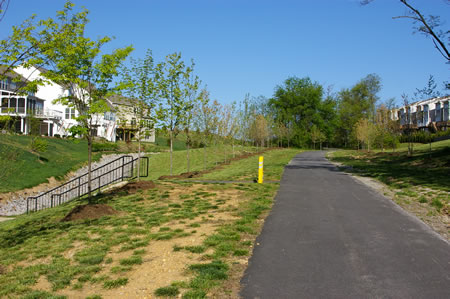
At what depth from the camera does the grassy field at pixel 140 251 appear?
207 inches

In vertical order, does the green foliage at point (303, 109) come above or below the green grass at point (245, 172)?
above

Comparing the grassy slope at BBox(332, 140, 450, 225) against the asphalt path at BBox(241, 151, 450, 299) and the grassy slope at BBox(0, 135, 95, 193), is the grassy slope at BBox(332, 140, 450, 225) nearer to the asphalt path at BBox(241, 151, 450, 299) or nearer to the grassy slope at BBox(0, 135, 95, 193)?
the asphalt path at BBox(241, 151, 450, 299)

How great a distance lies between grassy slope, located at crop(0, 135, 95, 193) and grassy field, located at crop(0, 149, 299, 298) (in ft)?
43.9

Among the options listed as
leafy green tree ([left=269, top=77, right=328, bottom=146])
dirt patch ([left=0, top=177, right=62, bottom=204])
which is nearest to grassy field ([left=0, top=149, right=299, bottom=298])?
dirt patch ([left=0, top=177, right=62, bottom=204])

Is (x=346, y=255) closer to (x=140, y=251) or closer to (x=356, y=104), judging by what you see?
(x=140, y=251)

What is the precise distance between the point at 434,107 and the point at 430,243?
80.2m

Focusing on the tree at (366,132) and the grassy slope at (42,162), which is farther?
the tree at (366,132)

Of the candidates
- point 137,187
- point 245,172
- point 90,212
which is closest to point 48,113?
point 245,172

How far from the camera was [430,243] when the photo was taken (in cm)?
695

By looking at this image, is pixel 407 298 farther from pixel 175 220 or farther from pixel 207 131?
pixel 207 131

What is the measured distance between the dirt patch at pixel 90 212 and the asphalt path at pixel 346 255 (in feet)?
15.9

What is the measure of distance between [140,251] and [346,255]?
3.78 meters

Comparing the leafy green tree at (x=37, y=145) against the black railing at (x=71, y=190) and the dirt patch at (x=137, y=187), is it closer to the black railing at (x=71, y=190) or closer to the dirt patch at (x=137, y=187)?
the black railing at (x=71, y=190)

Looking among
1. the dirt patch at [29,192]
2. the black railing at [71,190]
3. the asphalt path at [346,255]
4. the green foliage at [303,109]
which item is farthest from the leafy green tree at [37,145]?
the green foliage at [303,109]
